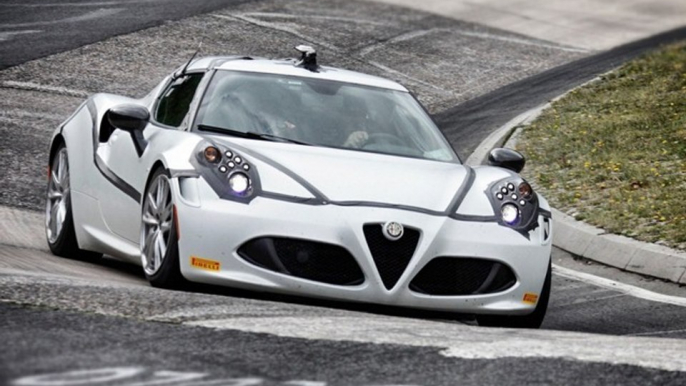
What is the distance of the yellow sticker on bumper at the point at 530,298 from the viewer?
8.64m

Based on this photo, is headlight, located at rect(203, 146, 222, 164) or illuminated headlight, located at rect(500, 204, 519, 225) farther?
illuminated headlight, located at rect(500, 204, 519, 225)

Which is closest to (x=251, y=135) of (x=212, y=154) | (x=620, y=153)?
(x=212, y=154)

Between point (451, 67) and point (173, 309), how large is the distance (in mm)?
17502

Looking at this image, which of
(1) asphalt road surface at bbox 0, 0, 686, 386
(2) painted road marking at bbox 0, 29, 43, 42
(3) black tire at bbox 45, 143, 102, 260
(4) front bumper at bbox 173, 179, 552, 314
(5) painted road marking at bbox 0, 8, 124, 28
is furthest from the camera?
(5) painted road marking at bbox 0, 8, 124, 28

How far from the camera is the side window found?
956cm

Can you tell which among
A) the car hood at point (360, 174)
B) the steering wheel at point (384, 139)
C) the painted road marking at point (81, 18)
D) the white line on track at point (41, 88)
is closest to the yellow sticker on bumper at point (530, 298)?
the car hood at point (360, 174)

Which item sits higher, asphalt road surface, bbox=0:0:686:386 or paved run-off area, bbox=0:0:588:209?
asphalt road surface, bbox=0:0:686:386

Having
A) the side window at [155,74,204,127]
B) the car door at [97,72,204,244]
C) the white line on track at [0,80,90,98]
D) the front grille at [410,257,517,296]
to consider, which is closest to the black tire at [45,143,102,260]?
the car door at [97,72,204,244]

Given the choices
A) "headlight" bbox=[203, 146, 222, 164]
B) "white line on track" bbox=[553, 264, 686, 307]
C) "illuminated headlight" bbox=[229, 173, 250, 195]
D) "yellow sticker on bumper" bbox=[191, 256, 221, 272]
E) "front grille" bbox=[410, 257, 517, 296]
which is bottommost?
"white line on track" bbox=[553, 264, 686, 307]

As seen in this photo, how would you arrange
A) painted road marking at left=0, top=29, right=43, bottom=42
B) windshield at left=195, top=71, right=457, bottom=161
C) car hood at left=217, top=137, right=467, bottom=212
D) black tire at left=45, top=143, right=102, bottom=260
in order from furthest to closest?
painted road marking at left=0, top=29, right=43, bottom=42
black tire at left=45, top=143, right=102, bottom=260
windshield at left=195, top=71, right=457, bottom=161
car hood at left=217, top=137, right=467, bottom=212

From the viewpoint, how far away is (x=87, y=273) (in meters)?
9.48

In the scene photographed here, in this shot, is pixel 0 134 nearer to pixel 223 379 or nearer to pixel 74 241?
pixel 74 241

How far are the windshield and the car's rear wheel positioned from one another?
0.63 meters

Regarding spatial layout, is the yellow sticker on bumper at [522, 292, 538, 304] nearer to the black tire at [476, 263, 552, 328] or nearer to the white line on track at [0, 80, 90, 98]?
the black tire at [476, 263, 552, 328]
